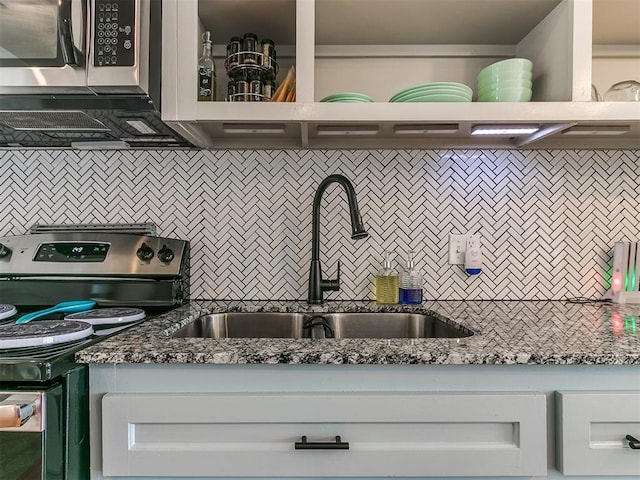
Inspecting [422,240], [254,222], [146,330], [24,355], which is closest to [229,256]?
[254,222]

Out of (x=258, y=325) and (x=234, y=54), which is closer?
(x=234, y=54)

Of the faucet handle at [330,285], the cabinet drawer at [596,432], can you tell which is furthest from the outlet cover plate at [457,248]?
the cabinet drawer at [596,432]

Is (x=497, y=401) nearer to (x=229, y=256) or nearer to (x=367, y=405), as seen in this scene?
(x=367, y=405)

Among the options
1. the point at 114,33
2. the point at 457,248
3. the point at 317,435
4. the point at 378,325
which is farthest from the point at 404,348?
the point at 114,33

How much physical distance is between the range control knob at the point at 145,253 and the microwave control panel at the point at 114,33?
528 millimetres

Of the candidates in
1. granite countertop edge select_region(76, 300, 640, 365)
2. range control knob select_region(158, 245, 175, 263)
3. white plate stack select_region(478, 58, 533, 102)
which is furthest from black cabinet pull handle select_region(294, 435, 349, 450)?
white plate stack select_region(478, 58, 533, 102)

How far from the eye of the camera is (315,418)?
2.61ft

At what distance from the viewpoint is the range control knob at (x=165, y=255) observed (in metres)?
1.31

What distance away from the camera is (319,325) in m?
1.32

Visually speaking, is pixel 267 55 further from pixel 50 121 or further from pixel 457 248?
pixel 457 248

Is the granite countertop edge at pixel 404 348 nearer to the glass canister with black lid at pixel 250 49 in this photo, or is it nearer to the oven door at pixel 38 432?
the oven door at pixel 38 432

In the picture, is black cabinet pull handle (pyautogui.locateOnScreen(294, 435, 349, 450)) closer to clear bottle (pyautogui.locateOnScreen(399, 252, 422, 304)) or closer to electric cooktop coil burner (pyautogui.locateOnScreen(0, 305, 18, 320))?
clear bottle (pyautogui.locateOnScreen(399, 252, 422, 304))

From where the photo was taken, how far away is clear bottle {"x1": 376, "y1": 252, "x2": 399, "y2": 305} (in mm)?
1401

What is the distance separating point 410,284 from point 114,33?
3.62 ft
